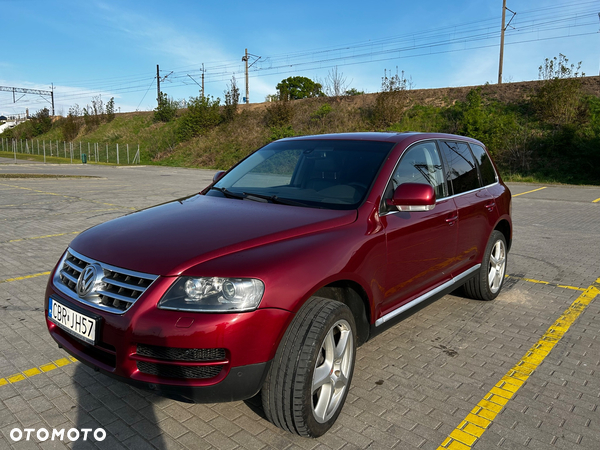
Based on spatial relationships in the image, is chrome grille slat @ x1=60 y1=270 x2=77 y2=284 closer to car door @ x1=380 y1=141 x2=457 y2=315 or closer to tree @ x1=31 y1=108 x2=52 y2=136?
car door @ x1=380 y1=141 x2=457 y2=315

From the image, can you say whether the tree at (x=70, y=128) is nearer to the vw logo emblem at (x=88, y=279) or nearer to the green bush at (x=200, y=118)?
the green bush at (x=200, y=118)

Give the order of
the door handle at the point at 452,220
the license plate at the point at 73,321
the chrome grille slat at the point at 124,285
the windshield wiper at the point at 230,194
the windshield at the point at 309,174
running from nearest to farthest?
1. the chrome grille slat at the point at 124,285
2. the license plate at the point at 73,321
3. the windshield at the point at 309,174
4. the windshield wiper at the point at 230,194
5. the door handle at the point at 452,220

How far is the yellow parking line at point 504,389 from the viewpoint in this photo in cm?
268

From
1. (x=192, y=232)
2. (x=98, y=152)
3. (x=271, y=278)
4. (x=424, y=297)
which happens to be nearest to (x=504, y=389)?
(x=424, y=297)

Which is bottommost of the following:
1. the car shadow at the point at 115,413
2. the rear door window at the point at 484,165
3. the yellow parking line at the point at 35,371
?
the car shadow at the point at 115,413

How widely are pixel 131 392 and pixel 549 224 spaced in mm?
9983

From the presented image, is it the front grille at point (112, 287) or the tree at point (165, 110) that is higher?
the tree at point (165, 110)

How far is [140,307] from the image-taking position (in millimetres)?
2311

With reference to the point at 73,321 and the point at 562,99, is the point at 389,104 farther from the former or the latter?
the point at 73,321

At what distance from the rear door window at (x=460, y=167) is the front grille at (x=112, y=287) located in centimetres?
284

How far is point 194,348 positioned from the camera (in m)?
2.24

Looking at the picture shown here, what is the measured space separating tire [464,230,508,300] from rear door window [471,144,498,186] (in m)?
0.57

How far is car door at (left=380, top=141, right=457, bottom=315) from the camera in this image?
3250 mm

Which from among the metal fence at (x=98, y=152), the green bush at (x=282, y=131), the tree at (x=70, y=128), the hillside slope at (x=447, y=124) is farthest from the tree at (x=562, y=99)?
the tree at (x=70, y=128)
